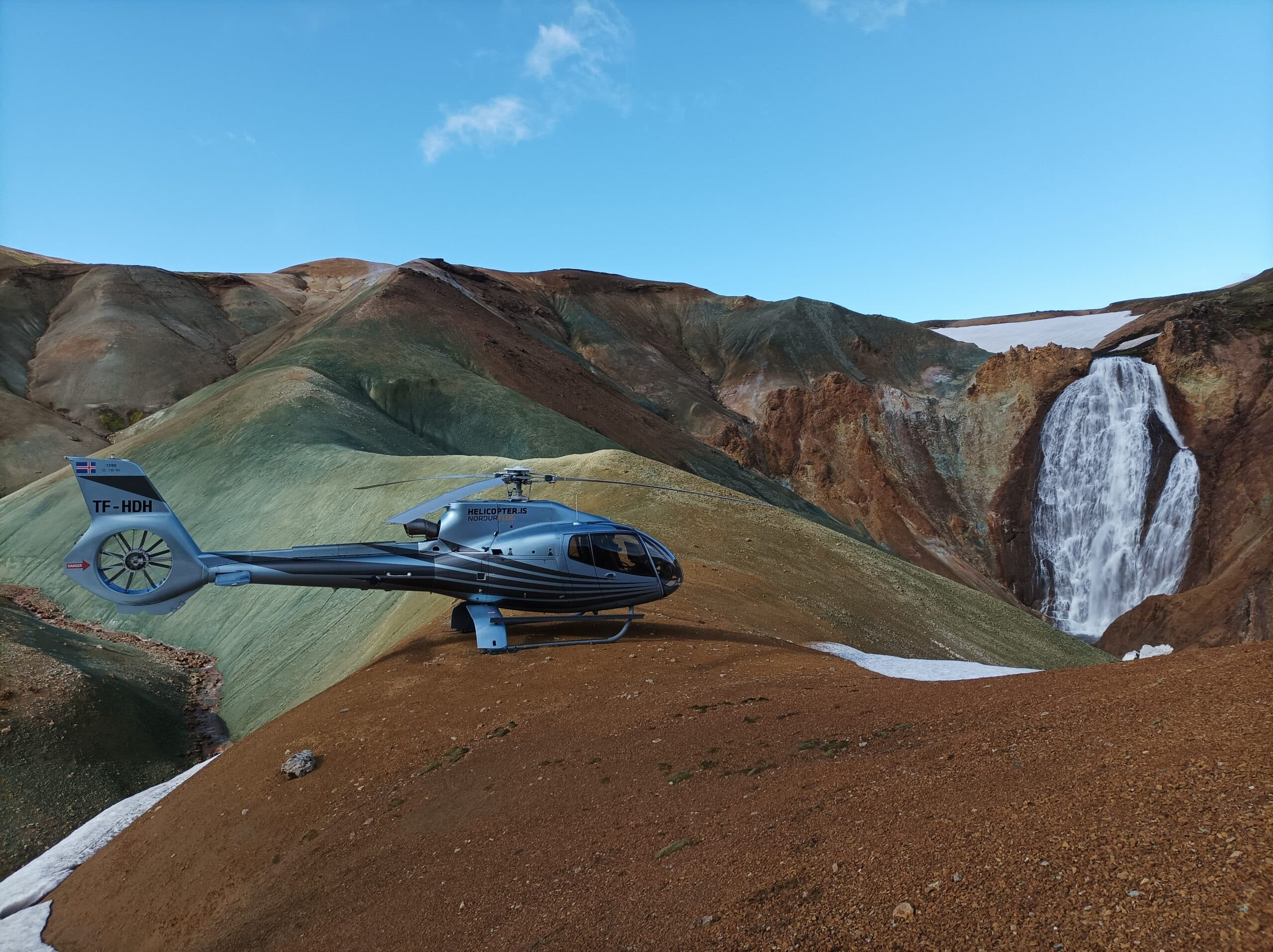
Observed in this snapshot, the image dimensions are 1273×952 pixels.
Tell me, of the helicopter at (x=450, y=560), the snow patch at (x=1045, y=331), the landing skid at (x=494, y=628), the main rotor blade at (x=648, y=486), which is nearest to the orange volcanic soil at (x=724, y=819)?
the landing skid at (x=494, y=628)

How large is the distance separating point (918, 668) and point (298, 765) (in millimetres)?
11777

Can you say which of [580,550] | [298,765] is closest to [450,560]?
[580,550]

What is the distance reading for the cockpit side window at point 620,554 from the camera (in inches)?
642

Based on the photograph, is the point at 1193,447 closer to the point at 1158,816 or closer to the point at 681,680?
the point at 681,680

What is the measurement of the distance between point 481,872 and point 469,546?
9.00 meters

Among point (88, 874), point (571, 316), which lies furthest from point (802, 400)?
point (88, 874)

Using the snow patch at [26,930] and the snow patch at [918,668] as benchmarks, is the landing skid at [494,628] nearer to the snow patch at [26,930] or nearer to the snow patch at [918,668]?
the snow patch at [918,668]

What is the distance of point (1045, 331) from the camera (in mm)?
120625

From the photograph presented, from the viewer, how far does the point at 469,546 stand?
16.2 meters

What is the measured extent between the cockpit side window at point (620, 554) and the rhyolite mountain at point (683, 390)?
28.0 m

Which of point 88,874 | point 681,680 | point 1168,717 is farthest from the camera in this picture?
point 681,680

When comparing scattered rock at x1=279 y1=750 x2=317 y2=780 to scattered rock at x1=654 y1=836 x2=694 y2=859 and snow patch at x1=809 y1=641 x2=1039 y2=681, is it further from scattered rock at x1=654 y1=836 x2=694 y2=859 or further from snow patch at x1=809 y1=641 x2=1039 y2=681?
snow patch at x1=809 y1=641 x2=1039 y2=681

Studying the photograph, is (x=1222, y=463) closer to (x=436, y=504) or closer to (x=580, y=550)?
(x=580, y=550)

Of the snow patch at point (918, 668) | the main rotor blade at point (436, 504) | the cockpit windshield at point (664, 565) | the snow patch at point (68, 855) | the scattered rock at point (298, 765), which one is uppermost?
the main rotor blade at point (436, 504)
